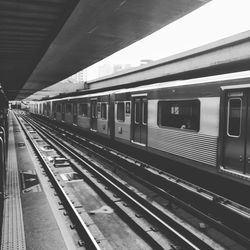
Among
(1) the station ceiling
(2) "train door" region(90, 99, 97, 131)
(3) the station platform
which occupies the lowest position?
(3) the station platform

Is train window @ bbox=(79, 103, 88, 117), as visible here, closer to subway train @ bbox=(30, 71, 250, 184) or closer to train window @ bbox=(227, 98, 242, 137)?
subway train @ bbox=(30, 71, 250, 184)

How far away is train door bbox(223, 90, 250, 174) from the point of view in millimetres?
6342

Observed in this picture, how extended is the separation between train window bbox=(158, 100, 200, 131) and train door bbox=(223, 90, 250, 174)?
1.18m

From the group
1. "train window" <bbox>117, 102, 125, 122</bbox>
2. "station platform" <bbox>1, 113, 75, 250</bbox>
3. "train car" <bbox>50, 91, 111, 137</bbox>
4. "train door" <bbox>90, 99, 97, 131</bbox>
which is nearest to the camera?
"station platform" <bbox>1, 113, 75, 250</bbox>

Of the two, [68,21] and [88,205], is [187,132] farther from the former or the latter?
[68,21]

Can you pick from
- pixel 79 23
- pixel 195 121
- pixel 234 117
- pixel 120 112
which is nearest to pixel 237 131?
pixel 234 117

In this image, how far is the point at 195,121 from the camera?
8.16m

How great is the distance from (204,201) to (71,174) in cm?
539

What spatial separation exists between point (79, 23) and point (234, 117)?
4204 millimetres

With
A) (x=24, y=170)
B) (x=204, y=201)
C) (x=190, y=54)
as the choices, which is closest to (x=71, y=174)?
(x=24, y=170)

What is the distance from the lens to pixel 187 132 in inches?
331

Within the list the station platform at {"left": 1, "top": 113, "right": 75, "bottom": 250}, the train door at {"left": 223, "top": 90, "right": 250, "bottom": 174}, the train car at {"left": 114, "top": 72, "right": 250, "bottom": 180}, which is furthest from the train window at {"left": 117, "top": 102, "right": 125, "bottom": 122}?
the train door at {"left": 223, "top": 90, "right": 250, "bottom": 174}

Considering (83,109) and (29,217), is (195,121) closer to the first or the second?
(29,217)

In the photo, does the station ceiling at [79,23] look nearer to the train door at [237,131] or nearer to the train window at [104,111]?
the train door at [237,131]
